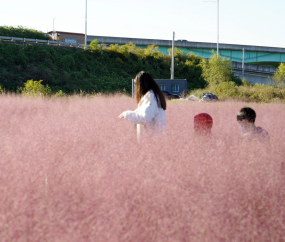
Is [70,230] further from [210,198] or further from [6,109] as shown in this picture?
[6,109]

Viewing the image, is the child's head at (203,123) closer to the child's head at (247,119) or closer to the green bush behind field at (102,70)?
the child's head at (247,119)

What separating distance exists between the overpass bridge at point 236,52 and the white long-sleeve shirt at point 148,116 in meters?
38.9

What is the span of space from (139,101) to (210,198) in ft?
5.81

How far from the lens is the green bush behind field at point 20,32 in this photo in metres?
36.9

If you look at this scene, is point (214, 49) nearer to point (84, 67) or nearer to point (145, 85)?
point (84, 67)

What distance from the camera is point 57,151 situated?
3039mm

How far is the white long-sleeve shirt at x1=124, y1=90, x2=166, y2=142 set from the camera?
341cm

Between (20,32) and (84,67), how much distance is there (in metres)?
11.1

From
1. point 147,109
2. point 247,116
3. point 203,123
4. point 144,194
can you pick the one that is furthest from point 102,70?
point 144,194

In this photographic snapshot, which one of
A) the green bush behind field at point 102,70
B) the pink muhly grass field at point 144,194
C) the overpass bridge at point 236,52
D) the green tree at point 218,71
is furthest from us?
the overpass bridge at point 236,52

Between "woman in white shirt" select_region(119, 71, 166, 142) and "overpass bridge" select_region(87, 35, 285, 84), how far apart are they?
38.9 m

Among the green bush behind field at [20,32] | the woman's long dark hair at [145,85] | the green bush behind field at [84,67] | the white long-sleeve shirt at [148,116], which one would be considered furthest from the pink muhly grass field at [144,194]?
the green bush behind field at [20,32]

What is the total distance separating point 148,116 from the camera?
3.40 meters

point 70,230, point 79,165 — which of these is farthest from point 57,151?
point 70,230
